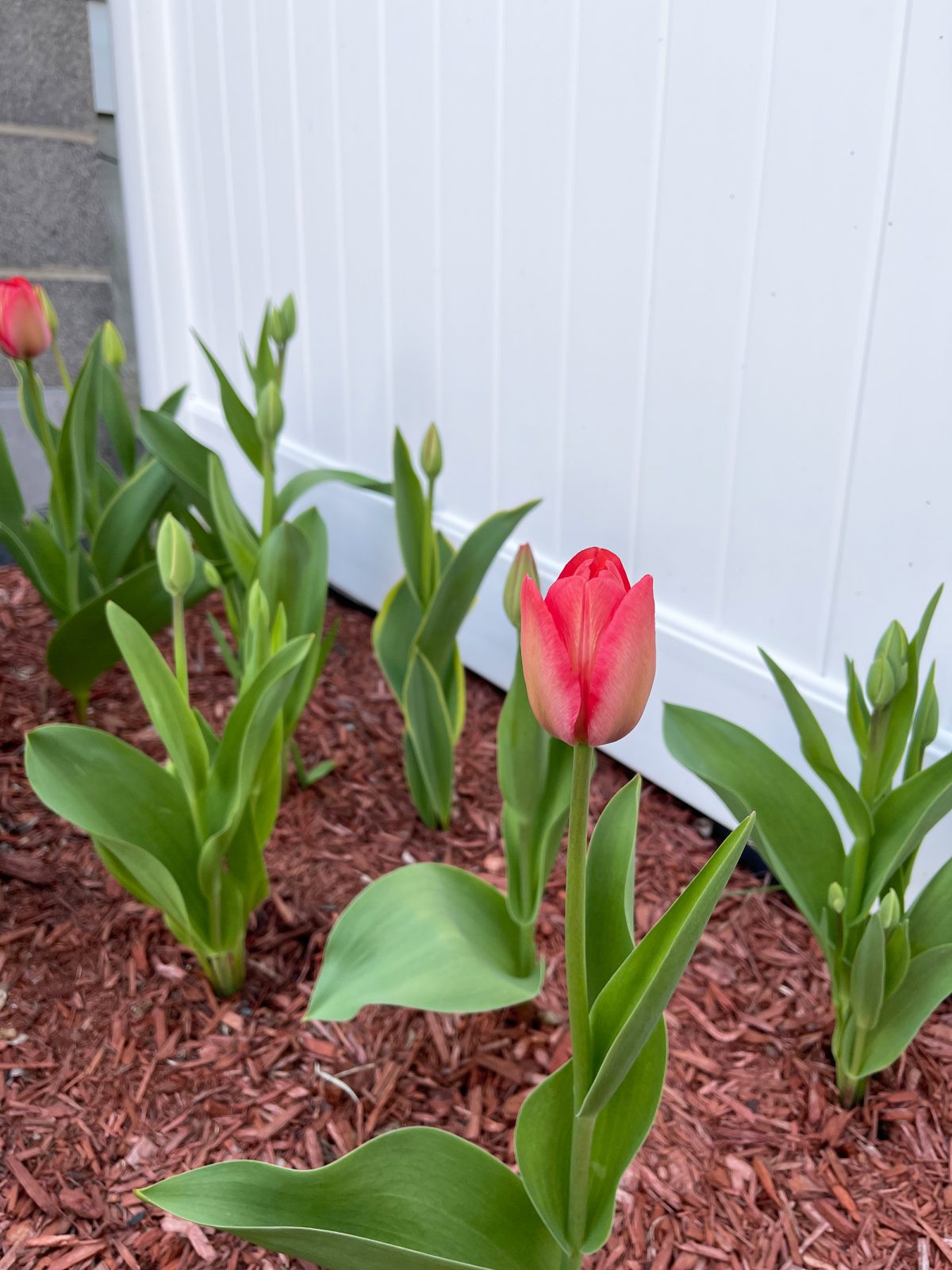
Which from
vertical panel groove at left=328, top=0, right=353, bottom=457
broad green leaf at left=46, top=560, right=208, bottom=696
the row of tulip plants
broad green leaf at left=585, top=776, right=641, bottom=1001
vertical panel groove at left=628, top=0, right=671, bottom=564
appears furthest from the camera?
vertical panel groove at left=328, top=0, right=353, bottom=457

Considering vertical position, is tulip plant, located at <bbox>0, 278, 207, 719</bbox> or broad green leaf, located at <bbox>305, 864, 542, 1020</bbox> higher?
tulip plant, located at <bbox>0, 278, 207, 719</bbox>

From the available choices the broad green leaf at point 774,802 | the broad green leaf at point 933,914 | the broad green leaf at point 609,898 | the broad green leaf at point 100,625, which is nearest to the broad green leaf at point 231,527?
the broad green leaf at point 100,625

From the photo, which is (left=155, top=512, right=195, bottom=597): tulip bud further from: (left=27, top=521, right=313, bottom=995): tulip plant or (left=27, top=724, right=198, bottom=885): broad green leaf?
(left=27, top=724, right=198, bottom=885): broad green leaf

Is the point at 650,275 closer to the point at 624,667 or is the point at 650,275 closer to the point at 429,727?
the point at 429,727

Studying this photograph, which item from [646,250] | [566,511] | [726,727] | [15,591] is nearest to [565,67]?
[646,250]

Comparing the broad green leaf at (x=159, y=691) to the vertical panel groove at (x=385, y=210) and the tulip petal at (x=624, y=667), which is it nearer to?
the tulip petal at (x=624, y=667)

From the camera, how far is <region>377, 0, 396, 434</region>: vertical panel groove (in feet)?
4.96

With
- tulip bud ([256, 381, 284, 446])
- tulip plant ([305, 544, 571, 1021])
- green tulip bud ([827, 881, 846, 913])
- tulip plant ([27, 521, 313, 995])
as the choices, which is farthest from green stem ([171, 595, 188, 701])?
green tulip bud ([827, 881, 846, 913])

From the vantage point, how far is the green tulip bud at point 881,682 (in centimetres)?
82

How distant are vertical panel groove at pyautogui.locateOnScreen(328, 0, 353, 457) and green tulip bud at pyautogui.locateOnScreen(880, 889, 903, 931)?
1.31 metres

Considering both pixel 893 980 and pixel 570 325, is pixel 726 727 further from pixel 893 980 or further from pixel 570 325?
pixel 570 325

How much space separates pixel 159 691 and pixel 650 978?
515 mm

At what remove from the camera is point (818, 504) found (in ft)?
3.64

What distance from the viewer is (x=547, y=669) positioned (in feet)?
1.50
